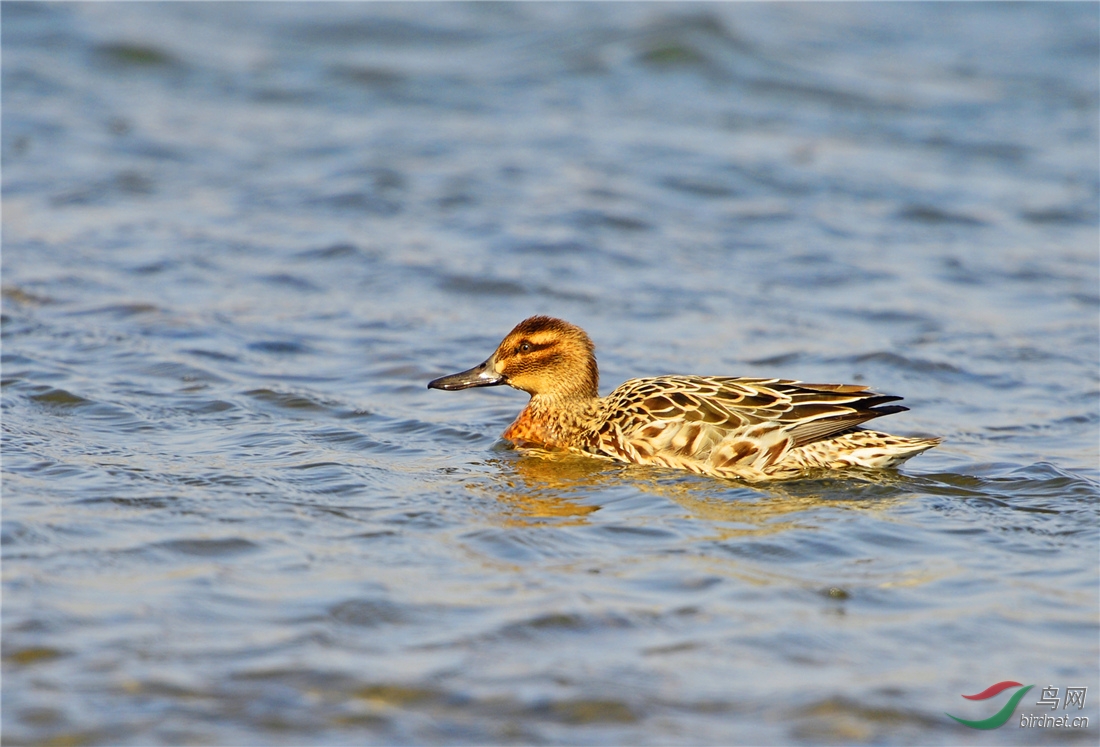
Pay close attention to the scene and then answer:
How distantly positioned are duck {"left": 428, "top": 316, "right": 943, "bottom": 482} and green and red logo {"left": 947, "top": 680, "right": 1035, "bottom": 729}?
2.52 metres

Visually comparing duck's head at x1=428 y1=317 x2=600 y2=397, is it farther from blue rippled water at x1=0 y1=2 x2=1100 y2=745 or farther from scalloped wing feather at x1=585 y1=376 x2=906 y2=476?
scalloped wing feather at x1=585 y1=376 x2=906 y2=476

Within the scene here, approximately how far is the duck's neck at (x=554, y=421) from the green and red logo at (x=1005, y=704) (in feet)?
12.7

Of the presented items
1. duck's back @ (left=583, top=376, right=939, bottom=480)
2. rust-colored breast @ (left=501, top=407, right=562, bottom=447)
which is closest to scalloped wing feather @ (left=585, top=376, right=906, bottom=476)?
duck's back @ (left=583, top=376, right=939, bottom=480)

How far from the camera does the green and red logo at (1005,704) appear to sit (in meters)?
5.09

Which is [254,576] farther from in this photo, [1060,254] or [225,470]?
[1060,254]

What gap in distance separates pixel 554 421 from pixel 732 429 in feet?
4.50

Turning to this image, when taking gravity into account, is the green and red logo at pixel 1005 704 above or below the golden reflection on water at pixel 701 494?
below

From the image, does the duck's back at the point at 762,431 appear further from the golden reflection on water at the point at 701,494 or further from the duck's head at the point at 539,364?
the duck's head at the point at 539,364

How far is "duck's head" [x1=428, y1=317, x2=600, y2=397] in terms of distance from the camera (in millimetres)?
9055

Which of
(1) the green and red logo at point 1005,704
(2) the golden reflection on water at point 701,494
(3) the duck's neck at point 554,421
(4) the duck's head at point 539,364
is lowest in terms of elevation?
(1) the green and red logo at point 1005,704

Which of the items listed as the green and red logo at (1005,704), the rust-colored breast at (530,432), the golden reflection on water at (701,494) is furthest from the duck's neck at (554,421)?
the green and red logo at (1005,704)

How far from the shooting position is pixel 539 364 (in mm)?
9102

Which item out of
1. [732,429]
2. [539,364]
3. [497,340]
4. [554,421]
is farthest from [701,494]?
[497,340]

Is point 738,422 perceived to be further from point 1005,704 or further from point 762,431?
point 1005,704
